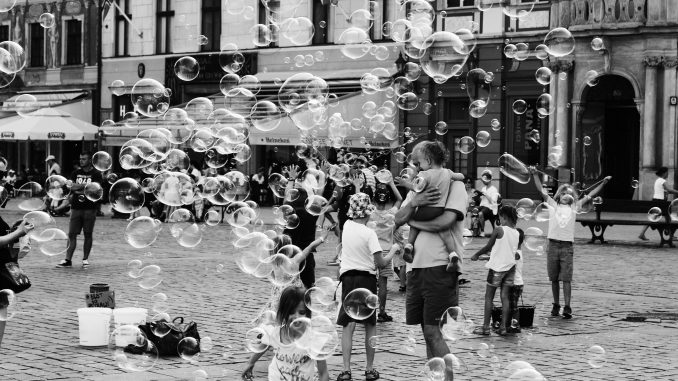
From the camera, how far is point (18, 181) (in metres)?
39.6

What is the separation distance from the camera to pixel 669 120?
92.5ft

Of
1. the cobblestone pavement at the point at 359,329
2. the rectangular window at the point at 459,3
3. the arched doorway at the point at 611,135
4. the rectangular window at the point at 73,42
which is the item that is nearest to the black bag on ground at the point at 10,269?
the cobblestone pavement at the point at 359,329

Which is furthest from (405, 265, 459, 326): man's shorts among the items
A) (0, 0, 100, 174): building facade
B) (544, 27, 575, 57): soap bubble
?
(0, 0, 100, 174): building facade

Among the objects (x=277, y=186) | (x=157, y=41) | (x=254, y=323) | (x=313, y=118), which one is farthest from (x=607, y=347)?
(x=157, y=41)

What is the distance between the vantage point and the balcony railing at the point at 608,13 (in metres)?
28.3

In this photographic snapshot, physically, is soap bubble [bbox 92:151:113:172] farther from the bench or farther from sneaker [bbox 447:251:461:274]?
the bench

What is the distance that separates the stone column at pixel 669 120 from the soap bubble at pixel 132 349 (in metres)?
21.3

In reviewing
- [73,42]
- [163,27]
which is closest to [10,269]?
[163,27]

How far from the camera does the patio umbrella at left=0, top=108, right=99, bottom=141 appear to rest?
32.1 m

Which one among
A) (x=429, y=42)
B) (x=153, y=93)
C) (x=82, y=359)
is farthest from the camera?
(x=153, y=93)

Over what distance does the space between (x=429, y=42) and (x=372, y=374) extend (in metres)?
6.17

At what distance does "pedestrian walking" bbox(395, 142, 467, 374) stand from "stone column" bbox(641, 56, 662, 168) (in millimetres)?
21538

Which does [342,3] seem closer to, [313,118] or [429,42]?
[313,118]

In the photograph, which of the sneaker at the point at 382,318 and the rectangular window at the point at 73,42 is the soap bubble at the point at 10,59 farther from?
the rectangular window at the point at 73,42
